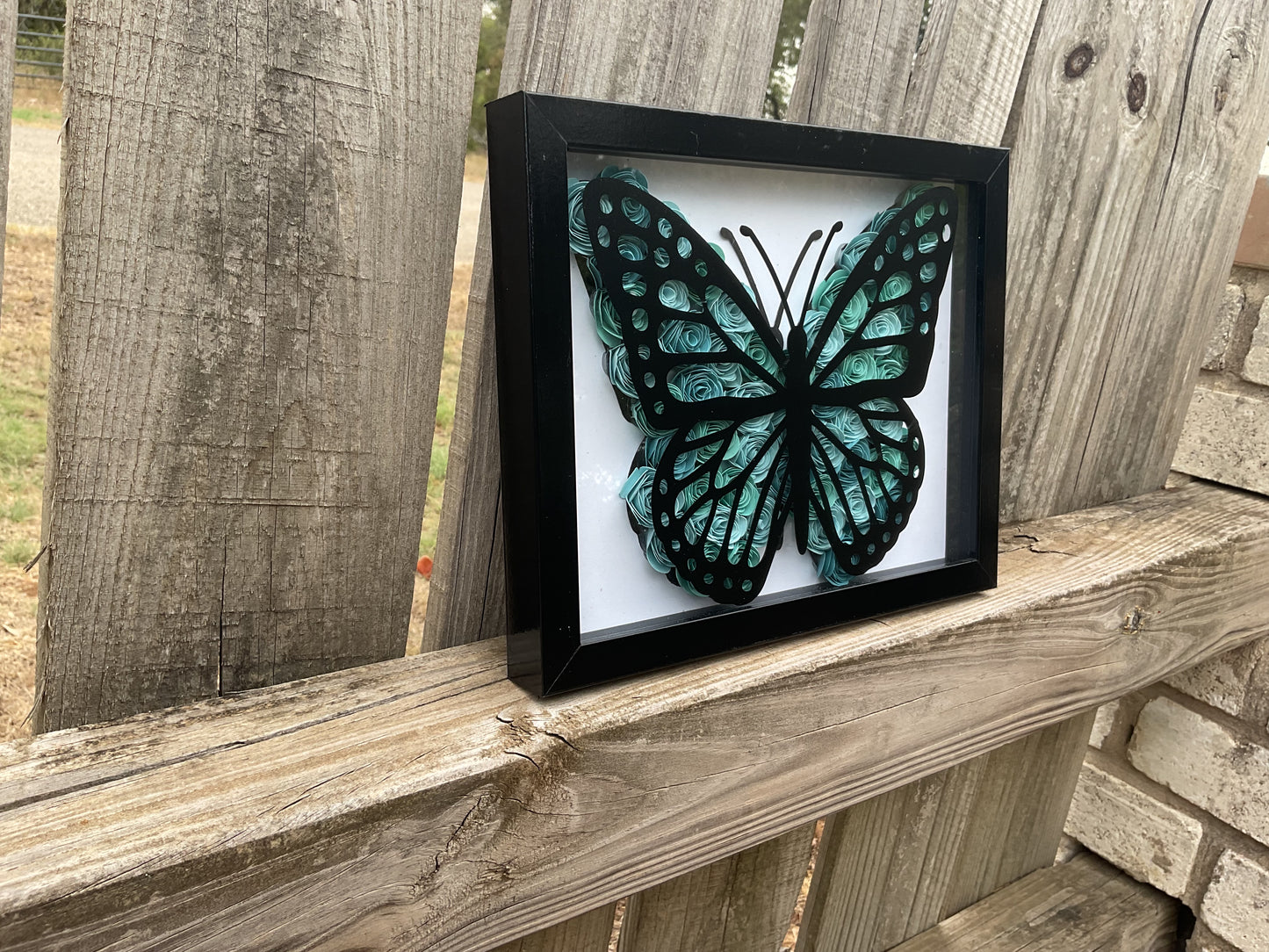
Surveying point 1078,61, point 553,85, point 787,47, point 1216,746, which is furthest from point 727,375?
point 787,47

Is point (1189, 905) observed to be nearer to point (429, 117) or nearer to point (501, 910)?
point (501, 910)

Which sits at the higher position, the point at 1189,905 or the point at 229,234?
the point at 229,234

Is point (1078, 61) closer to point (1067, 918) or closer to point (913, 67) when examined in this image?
point (913, 67)

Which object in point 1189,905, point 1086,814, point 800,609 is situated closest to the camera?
point 800,609

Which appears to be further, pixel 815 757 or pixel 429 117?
pixel 815 757

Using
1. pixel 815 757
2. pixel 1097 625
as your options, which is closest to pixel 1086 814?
pixel 1097 625

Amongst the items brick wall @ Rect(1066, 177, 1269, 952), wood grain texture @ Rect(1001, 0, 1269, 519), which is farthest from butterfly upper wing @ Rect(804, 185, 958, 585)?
brick wall @ Rect(1066, 177, 1269, 952)

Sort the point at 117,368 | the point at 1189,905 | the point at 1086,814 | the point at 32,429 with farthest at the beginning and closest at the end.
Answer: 1. the point at 32,429
2. the point at 1086,814
3. the point at 1189,905
4. the point at 117,368

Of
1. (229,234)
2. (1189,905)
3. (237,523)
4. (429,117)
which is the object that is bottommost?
(1189,905)
